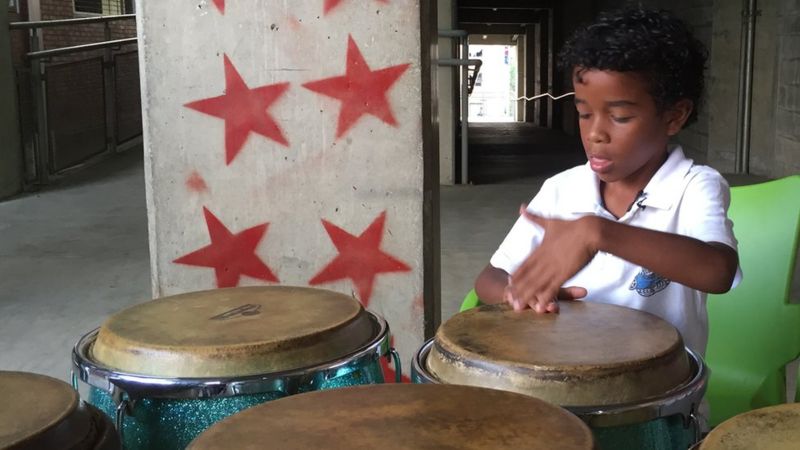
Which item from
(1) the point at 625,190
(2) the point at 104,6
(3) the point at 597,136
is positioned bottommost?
(1) the point at 625,190

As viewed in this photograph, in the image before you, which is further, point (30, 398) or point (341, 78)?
point (341, 78)

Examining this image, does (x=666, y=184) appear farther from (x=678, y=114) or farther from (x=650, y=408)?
(x=650, y=408)

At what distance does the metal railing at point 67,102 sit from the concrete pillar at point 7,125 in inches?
7.4

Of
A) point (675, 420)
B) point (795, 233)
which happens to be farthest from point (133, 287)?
point (675, 420)

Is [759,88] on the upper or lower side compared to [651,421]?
upper

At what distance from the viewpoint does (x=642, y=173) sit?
1853 millimetres

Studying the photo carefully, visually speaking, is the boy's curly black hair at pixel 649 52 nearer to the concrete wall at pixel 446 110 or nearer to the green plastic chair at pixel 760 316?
the green plastic chair at pixel 760 316

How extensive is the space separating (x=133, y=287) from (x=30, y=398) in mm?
4228

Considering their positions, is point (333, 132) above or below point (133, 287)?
above

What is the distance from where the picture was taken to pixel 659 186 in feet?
5.91

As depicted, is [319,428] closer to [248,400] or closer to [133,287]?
[248,400]

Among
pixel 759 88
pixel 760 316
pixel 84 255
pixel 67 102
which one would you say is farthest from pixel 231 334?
pixel 67 102

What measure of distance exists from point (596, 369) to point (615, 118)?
0.64 metres

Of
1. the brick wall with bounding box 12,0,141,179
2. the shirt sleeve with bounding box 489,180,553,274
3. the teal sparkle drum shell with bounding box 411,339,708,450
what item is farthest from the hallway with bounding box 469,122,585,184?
the teal sparkle drum shell with bounding box 411,339,708,450
